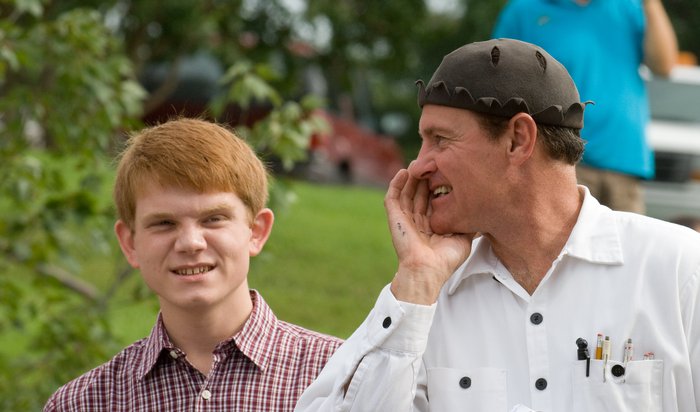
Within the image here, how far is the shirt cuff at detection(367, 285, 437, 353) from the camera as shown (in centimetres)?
298

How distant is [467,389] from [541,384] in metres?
0.18

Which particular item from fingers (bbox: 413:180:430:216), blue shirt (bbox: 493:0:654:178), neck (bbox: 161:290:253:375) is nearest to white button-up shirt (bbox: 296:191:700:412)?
fingers (bbox: 413:180:430:216)

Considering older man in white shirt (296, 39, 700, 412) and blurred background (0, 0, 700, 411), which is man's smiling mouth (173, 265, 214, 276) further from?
blurred background (0, 0, 700, 411)

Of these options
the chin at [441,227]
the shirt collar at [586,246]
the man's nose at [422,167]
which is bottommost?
the shirt collar at [586,246]

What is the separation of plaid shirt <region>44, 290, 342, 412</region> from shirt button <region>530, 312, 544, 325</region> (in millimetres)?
737

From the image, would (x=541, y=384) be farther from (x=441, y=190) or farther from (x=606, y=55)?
(x=606, y=55)

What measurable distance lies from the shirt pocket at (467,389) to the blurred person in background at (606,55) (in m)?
3.07

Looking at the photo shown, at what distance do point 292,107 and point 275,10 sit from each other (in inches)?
163

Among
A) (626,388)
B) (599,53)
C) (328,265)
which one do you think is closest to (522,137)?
(626,388)

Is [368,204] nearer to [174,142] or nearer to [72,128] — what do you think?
[72,128]

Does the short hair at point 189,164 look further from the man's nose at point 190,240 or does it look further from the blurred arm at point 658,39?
the blurred arm at point 658,39

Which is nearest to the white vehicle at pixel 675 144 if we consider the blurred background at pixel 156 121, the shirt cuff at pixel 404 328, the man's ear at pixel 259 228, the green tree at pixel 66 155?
the blurred background at pixel 156 121

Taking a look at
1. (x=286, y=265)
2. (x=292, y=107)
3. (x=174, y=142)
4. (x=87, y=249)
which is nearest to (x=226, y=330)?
(x=174, y=142)

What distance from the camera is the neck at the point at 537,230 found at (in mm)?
3084
